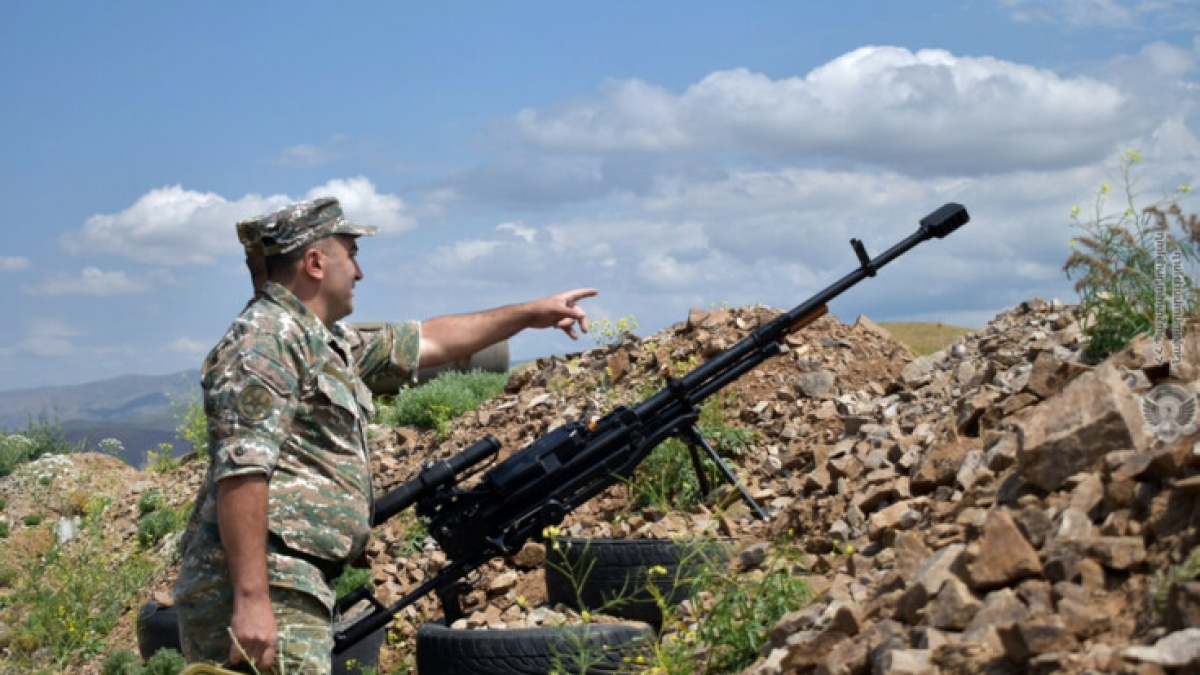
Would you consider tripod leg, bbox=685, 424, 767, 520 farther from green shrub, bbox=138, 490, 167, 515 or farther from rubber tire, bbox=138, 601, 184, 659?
green shrub, bbox=138, 490, 167, 515

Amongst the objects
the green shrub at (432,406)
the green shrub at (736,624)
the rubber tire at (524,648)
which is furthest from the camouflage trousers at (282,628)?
the green shrub at (432,406)

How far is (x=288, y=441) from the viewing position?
14.4ft

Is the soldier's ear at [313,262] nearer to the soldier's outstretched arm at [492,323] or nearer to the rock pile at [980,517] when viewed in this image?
the soldier's outstretched arm at [492,323]

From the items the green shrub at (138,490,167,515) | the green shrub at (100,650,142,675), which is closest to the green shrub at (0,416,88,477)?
the green shrub at (138,490,167,515)

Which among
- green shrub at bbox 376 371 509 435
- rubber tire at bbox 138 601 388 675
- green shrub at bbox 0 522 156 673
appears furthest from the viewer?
green shrub at bbox 376 371 509 435

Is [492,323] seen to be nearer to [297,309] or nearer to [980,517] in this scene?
[297,309]

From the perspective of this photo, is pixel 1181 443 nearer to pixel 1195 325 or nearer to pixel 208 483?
pixel 1195 325

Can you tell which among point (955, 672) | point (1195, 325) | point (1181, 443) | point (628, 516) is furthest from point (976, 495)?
point (628, 516)

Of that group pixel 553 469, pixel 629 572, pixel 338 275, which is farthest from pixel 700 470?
pixel 338 275

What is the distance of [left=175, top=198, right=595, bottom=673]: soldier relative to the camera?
4109 mm

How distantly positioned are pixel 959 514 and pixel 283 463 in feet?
8.09

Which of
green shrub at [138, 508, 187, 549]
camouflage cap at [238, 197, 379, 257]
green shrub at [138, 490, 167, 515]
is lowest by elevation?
green shrub at [138, 508, 187, 549]

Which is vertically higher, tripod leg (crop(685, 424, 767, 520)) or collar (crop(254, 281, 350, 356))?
collar (crop(254, 281, 350, 356))

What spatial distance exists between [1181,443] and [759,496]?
3869mm
